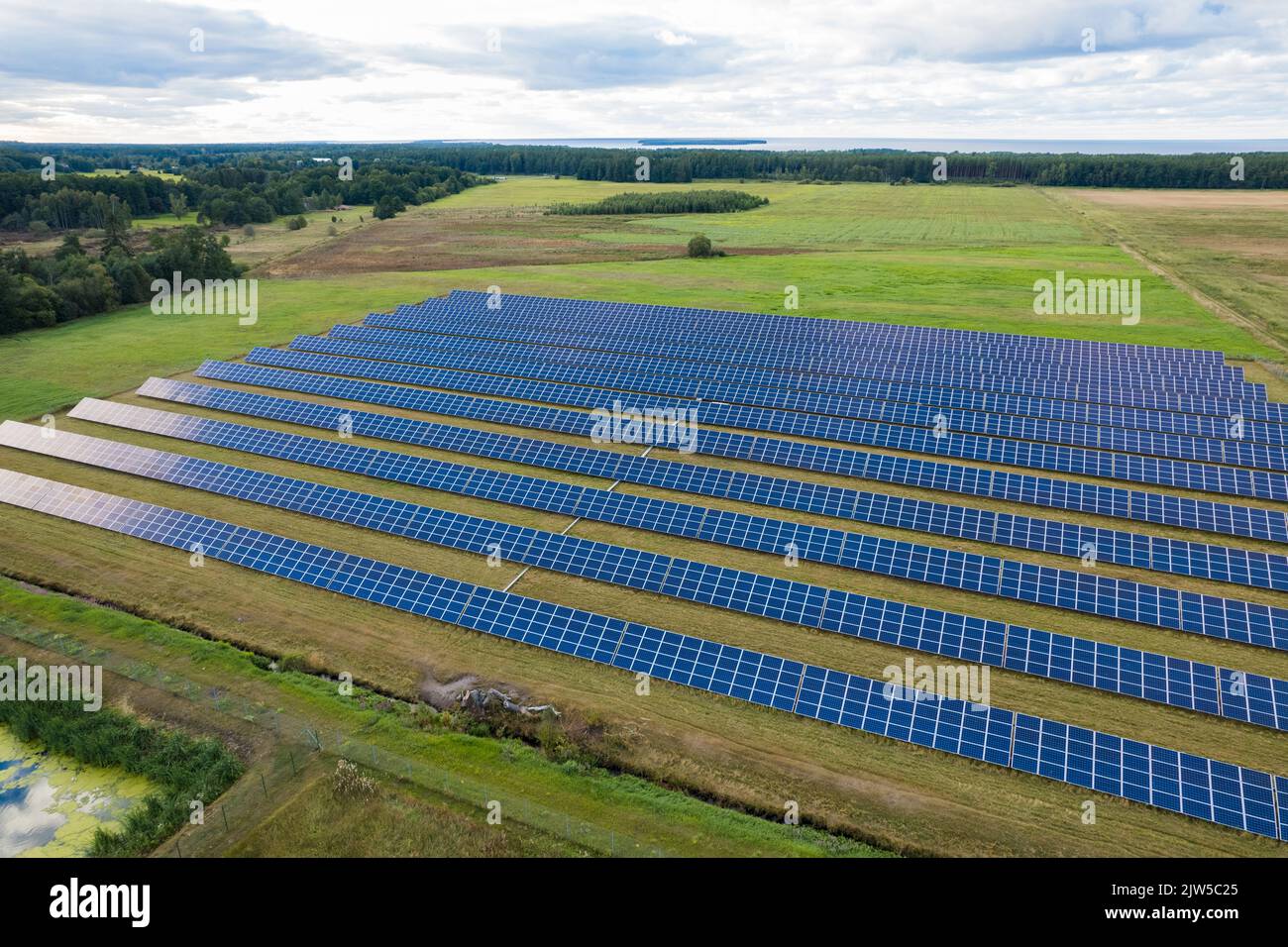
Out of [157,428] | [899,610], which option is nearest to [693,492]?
[899,610]

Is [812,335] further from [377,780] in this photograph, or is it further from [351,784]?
[351,784]

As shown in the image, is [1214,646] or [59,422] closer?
[1214,646]

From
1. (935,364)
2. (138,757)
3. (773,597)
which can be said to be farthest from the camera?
(935,364)

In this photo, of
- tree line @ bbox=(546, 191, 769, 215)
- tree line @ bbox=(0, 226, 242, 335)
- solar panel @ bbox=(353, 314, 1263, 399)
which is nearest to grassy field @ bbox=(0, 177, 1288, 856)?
tree line @ bbox=(0, 226, 242, 335)

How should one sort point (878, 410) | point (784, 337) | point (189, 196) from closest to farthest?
point (878, 410) → point (784, 337) → point (189, 196)

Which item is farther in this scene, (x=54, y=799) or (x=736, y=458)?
(x=736, y=458)

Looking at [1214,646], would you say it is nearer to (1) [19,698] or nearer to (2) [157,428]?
(1) [19,698]

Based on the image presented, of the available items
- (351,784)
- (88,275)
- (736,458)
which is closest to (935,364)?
(736,458)
